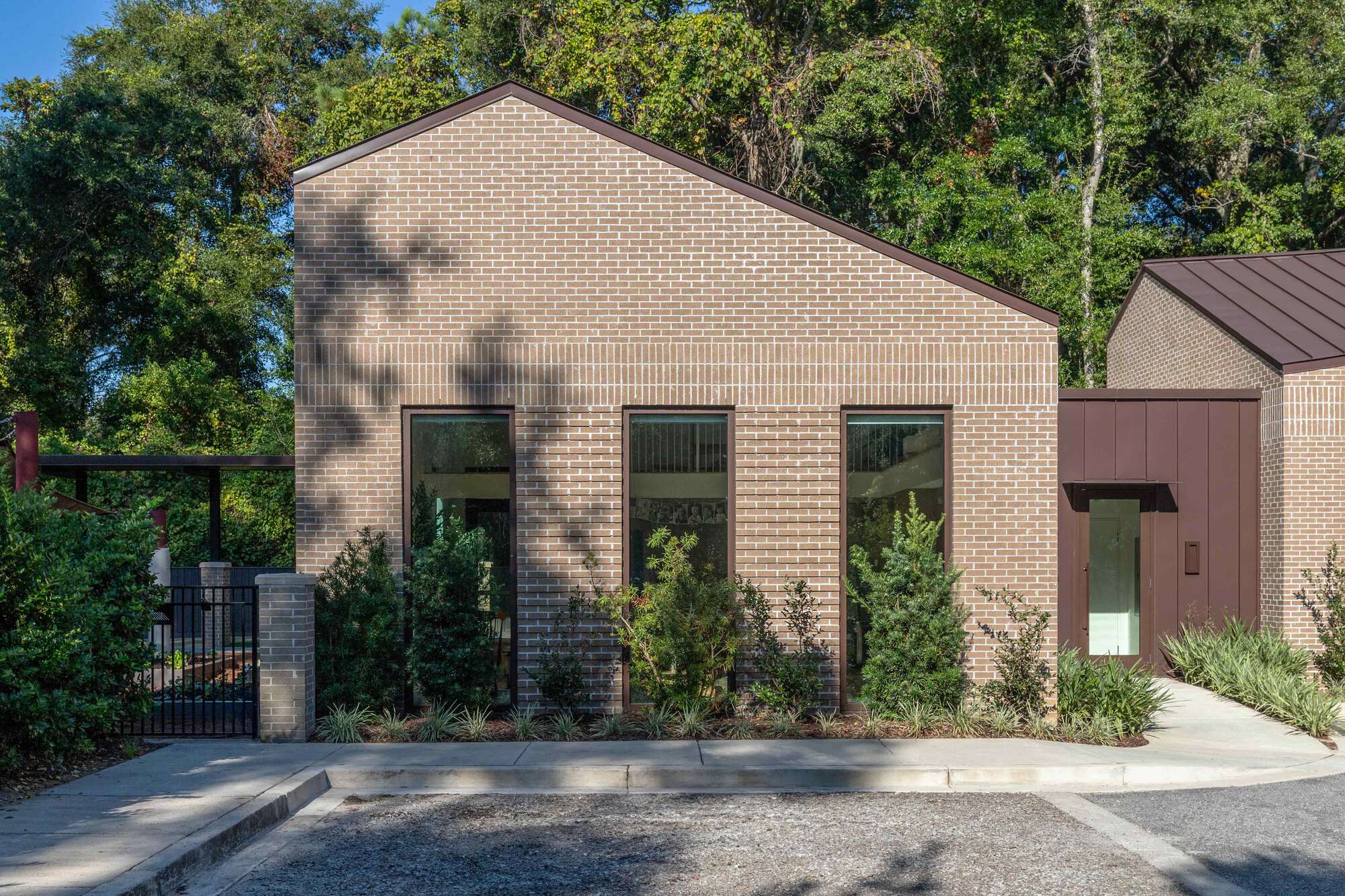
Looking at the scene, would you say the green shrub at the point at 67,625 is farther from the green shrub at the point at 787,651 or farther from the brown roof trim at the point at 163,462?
the green shrub at the point at 787,651

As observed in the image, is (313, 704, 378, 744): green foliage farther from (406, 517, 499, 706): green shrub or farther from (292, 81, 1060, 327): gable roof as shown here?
(292, 81, 1060, 327): gable roof

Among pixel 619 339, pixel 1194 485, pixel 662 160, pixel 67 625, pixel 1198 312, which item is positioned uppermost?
pixel 662 160

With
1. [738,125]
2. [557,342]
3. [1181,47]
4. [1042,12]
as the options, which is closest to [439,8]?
[738,125]

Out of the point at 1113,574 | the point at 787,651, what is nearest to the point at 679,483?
the point at 787,651

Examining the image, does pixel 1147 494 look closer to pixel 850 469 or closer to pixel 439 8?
pixel 850 469

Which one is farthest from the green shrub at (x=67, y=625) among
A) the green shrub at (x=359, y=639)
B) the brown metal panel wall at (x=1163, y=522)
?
the brown metal panel wall at (x=1163, y=522)

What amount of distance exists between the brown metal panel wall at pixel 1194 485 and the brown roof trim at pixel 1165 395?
0.02 metres

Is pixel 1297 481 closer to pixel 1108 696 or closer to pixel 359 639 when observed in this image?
pixel 1108 696

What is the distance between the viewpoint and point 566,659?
11.4m

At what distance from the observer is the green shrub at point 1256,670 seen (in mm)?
11688

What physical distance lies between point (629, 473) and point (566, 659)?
78.4 inches

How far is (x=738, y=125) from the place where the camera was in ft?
86.8

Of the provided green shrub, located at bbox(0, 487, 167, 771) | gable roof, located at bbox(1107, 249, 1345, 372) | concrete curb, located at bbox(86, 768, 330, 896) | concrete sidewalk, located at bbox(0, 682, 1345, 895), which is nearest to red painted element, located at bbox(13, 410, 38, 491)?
green shrub, located at bbox(0, 487, 167, 771)

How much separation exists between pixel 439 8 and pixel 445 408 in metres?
21.2
